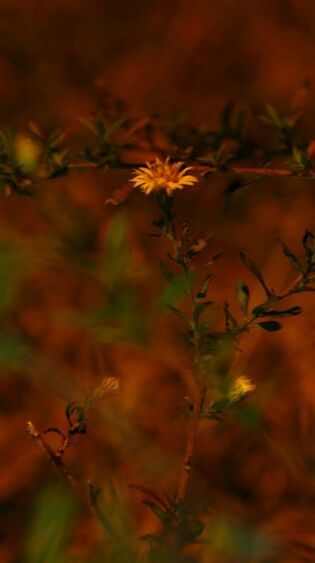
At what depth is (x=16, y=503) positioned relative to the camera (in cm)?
97

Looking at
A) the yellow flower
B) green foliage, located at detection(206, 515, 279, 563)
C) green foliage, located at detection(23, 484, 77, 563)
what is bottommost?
green foliage, located at detection(206, 515, 279, 563)

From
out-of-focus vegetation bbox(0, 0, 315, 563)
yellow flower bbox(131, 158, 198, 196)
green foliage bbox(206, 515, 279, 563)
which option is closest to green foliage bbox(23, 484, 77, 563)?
out-of-focus vegetation bbox(0, 0, 315, 563)

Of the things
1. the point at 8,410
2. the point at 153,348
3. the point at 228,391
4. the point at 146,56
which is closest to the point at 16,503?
the point at 8,410

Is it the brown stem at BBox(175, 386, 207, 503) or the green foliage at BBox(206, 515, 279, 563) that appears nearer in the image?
the brown stem at BBox(175, 386, 207, 503)

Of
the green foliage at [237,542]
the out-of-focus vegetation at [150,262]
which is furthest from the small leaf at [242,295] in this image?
the green foliage at [237,542]

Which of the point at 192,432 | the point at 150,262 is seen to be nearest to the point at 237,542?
the point at 192,432

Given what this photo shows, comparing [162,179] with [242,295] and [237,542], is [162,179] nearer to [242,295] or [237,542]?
[242,295]

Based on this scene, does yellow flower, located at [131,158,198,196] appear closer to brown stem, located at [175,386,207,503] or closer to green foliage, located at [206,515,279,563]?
brown stem, located at [175,386,207,503]

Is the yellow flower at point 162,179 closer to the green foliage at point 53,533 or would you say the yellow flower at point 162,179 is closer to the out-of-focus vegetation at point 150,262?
the out-of-focus vegetation at point 150,262

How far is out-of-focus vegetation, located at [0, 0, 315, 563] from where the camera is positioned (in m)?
0.87

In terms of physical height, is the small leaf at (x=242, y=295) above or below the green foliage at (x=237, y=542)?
above

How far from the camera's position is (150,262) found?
3.44 feet

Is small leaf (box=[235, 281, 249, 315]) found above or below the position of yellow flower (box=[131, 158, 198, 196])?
below

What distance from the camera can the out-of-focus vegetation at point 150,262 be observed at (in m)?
0.87
